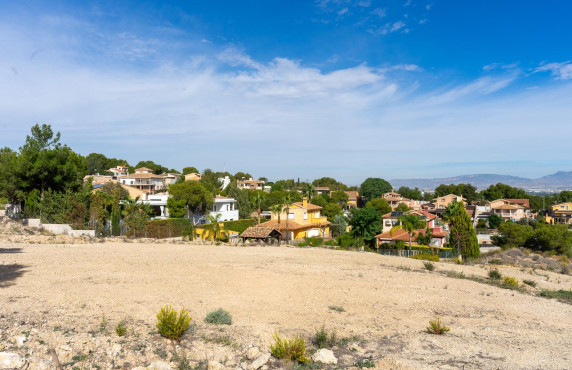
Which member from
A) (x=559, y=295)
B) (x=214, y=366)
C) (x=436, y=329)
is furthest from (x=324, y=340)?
(x=559, y=295)

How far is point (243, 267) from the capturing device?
1878 cm

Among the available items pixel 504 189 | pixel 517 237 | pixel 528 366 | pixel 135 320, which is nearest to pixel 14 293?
pixel 135 320

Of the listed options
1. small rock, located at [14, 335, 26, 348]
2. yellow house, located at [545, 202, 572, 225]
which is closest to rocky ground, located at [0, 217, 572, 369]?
small rock, located at [14, 335, 26, 348]

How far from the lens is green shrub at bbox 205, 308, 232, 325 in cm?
1024

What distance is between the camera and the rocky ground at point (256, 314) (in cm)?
827

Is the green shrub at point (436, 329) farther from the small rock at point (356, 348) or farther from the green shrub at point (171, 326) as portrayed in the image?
the green shrub at point (171, 326)

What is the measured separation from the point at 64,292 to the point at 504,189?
135707 millimetres

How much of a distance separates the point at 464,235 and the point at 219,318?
102ft

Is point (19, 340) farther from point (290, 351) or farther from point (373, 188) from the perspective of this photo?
point (373, 188)

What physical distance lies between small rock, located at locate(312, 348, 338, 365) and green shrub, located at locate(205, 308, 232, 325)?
2.67 m

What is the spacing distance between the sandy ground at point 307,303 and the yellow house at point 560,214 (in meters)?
87.1

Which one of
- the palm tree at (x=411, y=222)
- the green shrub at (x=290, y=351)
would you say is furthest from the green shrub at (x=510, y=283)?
the palm tree at (x=411, y=222)

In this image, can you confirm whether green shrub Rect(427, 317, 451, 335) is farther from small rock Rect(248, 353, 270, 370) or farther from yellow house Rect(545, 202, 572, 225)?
yellow house Rect(545, 202, 572, 225)

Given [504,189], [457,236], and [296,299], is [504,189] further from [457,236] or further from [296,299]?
[296,299]
